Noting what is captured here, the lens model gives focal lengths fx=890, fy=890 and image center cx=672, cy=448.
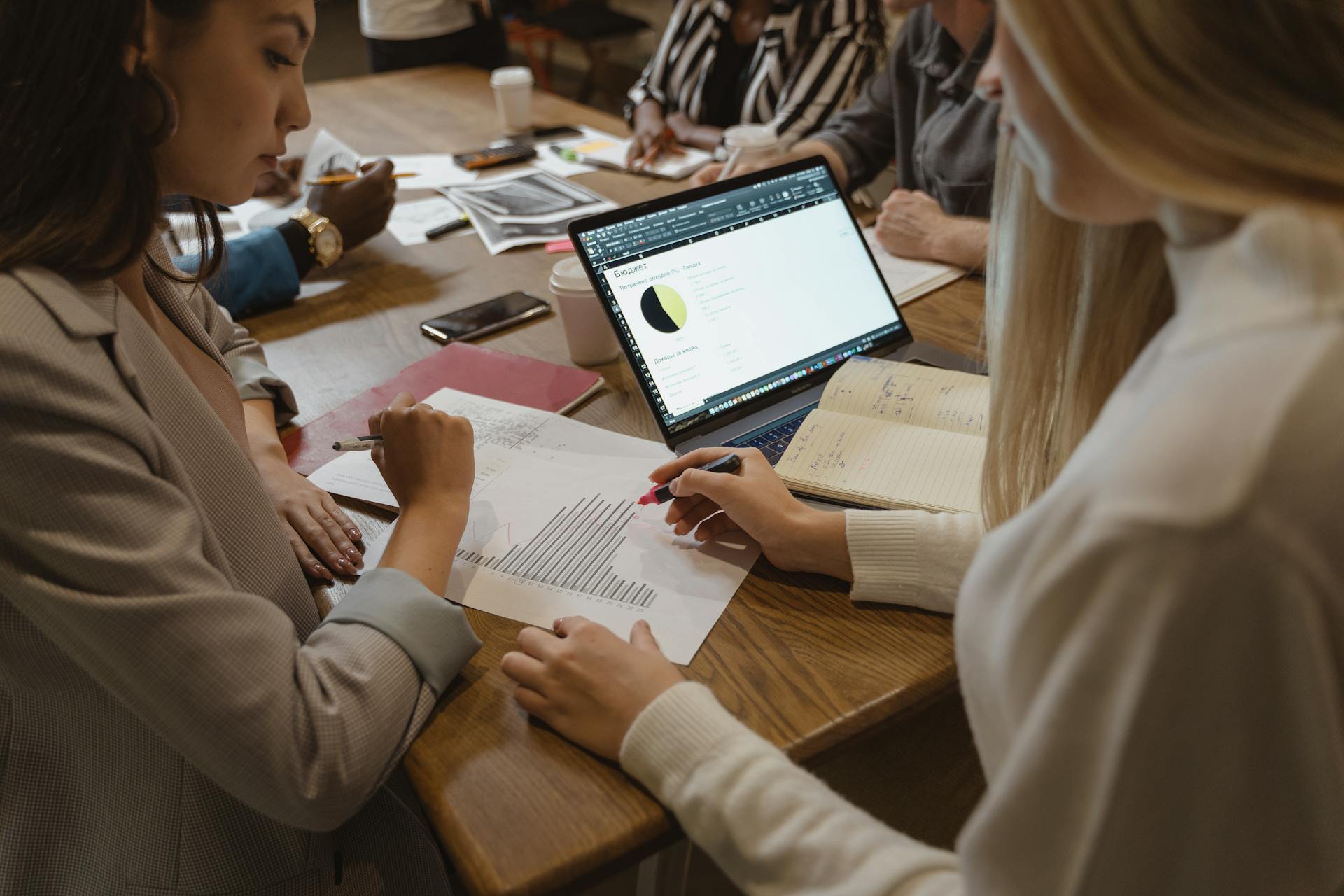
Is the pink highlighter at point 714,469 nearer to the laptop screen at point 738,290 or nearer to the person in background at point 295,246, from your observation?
the laptop screen at point 738,290

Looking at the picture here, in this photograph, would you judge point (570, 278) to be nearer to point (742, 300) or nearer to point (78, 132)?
point (742, 300)

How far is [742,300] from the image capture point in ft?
3.38

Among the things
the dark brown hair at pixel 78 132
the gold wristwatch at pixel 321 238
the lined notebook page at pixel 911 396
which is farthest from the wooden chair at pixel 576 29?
the dark brown hair at pixel 78 132

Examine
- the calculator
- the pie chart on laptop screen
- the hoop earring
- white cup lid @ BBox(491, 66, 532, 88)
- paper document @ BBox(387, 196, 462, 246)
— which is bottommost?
paper document @ BBox(387, 196, 462, 246)

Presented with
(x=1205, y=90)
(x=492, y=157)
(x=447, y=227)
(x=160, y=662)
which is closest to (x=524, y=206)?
(x=447, y=227)

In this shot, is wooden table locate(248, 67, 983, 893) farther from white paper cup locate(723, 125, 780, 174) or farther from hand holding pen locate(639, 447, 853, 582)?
white paper cup locate(723, 125, 780, 174)

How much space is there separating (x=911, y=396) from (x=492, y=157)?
51.3 inches

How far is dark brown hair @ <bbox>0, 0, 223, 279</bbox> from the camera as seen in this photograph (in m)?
0.58

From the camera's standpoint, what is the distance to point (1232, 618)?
0.37 metres

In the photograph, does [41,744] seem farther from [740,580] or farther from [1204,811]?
[1204,811]

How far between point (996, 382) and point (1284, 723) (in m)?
0.41

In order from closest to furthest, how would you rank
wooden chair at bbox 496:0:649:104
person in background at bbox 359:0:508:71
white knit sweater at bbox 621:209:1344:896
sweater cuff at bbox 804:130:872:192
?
white knit sweater at bbox 621:209:1344:896, sweater cuff at bbox 804:130:872:192, person in background at bbox 359:0:508:71, wooden chair at bbox 496:0:649:104

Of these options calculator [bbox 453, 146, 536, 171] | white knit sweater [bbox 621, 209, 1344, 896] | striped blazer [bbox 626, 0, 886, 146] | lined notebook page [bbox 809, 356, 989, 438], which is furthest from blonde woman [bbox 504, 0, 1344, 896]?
striped blazer [bbox 626, 0, 886, 146]

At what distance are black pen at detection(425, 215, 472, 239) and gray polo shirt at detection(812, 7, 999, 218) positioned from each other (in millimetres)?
750
